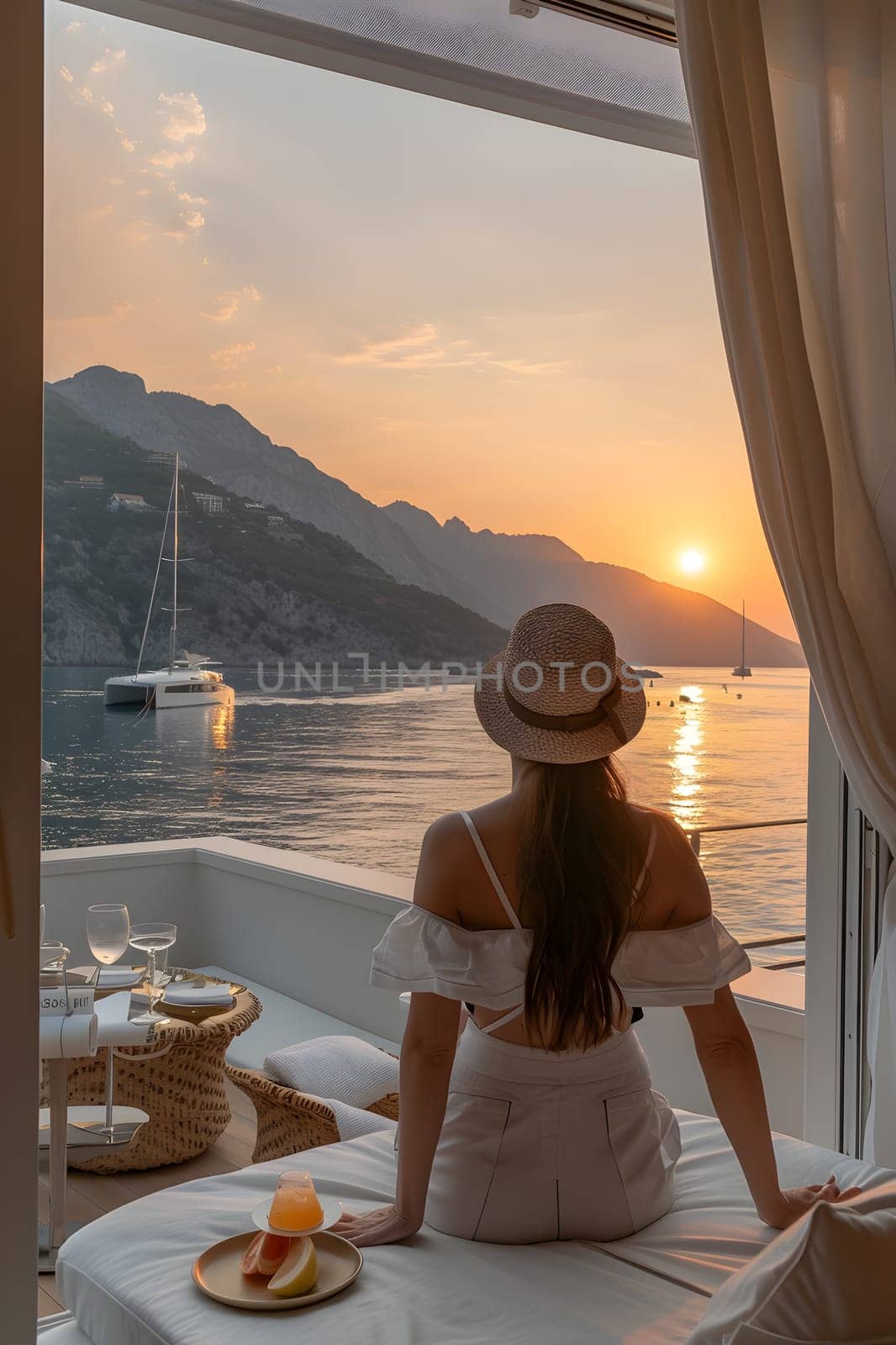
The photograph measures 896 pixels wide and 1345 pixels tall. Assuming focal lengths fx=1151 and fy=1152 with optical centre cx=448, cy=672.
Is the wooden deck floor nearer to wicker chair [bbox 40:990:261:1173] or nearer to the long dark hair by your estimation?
wicker chair [bbox 40:990:261:1173]

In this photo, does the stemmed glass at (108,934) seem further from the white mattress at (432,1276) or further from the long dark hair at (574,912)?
the long dark hair at (574,912)

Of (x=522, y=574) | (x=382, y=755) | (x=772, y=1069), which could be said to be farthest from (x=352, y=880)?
(x=382, y=755)

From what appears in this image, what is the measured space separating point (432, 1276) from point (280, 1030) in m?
3.07

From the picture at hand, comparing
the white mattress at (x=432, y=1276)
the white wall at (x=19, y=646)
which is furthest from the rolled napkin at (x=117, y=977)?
the white wall at (x=19, y=646)

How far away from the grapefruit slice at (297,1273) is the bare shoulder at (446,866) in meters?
0.47

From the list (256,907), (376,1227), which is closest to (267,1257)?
(376,1227)

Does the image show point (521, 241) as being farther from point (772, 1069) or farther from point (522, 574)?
point (772, 1069)

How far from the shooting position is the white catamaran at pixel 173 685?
2625 cm

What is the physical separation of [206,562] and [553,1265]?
84.0 feet

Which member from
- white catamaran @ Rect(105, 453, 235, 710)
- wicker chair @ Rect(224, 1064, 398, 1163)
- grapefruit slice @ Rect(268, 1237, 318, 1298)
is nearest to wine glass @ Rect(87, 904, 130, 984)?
wicker chair @ Rect(224, 1064, 398, 1163)

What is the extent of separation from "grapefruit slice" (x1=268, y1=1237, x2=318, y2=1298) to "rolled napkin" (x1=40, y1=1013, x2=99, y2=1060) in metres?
1.39

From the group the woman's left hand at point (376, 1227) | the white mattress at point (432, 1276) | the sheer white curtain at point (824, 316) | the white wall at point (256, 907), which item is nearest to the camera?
the white mattress at point (432, 1276)

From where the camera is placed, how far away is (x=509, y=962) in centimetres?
164

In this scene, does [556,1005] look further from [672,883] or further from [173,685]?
[173,685]
